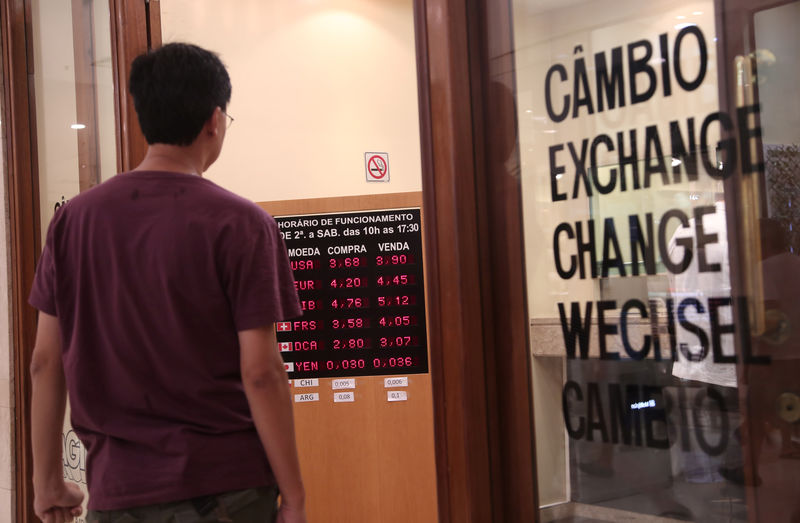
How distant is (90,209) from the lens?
137 cm

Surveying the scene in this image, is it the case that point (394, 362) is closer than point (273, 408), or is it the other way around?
point (273, 408)

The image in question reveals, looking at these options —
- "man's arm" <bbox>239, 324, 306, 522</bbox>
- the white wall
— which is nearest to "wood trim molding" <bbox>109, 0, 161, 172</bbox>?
the white wall

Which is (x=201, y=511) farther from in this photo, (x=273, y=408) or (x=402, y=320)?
(x=402, y=320)

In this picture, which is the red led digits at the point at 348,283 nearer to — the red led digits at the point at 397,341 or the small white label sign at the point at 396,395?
the red led digits at the point at 397,341

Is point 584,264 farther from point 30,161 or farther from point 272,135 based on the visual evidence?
point 272,135

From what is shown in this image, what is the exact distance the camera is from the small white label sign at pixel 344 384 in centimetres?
380

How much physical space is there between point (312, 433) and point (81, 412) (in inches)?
98.1

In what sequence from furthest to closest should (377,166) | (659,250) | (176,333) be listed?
(377,166) → (659,250) → (176,333)

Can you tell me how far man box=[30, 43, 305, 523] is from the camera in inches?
52.1

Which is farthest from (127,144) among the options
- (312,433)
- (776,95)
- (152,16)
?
(776,95)

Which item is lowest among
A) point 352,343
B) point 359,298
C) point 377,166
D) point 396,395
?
point 396,395

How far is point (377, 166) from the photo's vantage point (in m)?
5.33

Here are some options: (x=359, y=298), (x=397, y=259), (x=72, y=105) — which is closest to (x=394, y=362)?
(x=359, y=298)

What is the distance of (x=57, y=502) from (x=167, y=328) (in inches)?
17.9
